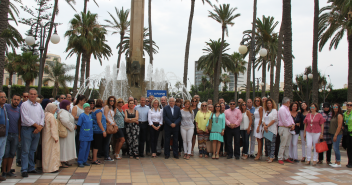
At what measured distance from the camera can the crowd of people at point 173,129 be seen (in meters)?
6.51

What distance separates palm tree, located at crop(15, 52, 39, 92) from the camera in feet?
104

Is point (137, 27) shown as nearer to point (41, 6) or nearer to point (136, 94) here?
point (136, 94)

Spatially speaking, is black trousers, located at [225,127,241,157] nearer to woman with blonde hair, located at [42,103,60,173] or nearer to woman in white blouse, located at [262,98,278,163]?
woman in white blouse, located at [262,98,278,163]

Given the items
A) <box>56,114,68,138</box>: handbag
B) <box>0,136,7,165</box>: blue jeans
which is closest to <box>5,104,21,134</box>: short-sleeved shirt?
<box>0,136,7,165</box>: blue jeans

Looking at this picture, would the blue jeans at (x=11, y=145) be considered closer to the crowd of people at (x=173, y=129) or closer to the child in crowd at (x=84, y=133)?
the crowd of people at (x=173, y=129)

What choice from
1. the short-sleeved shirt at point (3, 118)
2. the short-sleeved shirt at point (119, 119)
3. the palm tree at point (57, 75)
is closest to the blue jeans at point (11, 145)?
the short-sleeved shirt at point (3, 118)

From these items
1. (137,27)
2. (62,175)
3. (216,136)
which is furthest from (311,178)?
(137,27)

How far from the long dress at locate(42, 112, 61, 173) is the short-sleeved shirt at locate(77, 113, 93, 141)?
0.67 metres

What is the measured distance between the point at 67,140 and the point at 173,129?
313cm

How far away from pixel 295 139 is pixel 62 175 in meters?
6.55

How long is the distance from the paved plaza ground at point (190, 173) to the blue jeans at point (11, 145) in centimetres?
50

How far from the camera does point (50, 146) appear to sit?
20.4 feet

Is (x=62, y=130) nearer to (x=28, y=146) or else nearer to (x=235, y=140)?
(x=28, y=146)

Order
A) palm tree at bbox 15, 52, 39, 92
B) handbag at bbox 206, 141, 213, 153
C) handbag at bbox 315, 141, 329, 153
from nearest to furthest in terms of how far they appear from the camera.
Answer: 1. handbag at bbox 315, 141, 329, 153
2. handbag at bbox 206, 141, 213, 153
3. palm tree at bbox 15, 52, 39, 92
